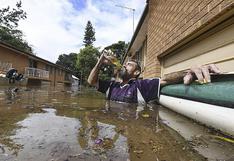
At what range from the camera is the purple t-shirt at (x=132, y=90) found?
4.72 metres

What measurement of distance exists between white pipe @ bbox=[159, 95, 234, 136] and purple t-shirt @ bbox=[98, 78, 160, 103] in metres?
0.99

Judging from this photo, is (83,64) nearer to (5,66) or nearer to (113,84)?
(5,66)

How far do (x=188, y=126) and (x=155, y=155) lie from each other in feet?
3.97

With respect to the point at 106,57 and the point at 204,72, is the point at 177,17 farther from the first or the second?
the point at 204,72

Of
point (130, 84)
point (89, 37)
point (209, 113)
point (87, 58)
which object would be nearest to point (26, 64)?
point (87, 58)

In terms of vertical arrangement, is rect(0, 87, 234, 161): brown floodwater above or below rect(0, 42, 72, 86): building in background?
below

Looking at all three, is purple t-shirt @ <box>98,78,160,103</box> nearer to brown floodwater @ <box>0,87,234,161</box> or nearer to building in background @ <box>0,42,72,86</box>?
brown floodwater @ <box>0,87,234,161</box>

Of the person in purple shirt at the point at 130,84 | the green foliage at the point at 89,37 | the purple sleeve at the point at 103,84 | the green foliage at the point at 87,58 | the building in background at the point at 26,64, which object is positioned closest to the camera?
the person in purple shirt at the point at 130,84

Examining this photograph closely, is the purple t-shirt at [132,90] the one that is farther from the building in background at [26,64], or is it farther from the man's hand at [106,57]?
the building in background at [26,64]

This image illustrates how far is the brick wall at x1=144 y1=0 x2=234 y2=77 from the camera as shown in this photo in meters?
3.49

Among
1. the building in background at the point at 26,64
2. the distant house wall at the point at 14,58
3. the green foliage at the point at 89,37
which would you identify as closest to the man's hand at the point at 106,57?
the building in background at the point at 26,64

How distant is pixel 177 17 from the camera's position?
17.2ft

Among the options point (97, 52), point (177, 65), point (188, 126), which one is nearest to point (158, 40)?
point (177, 65)

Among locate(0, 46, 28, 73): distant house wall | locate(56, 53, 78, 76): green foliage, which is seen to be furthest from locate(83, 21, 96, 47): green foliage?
locate(0, 46, 28, 73): distant house wall
